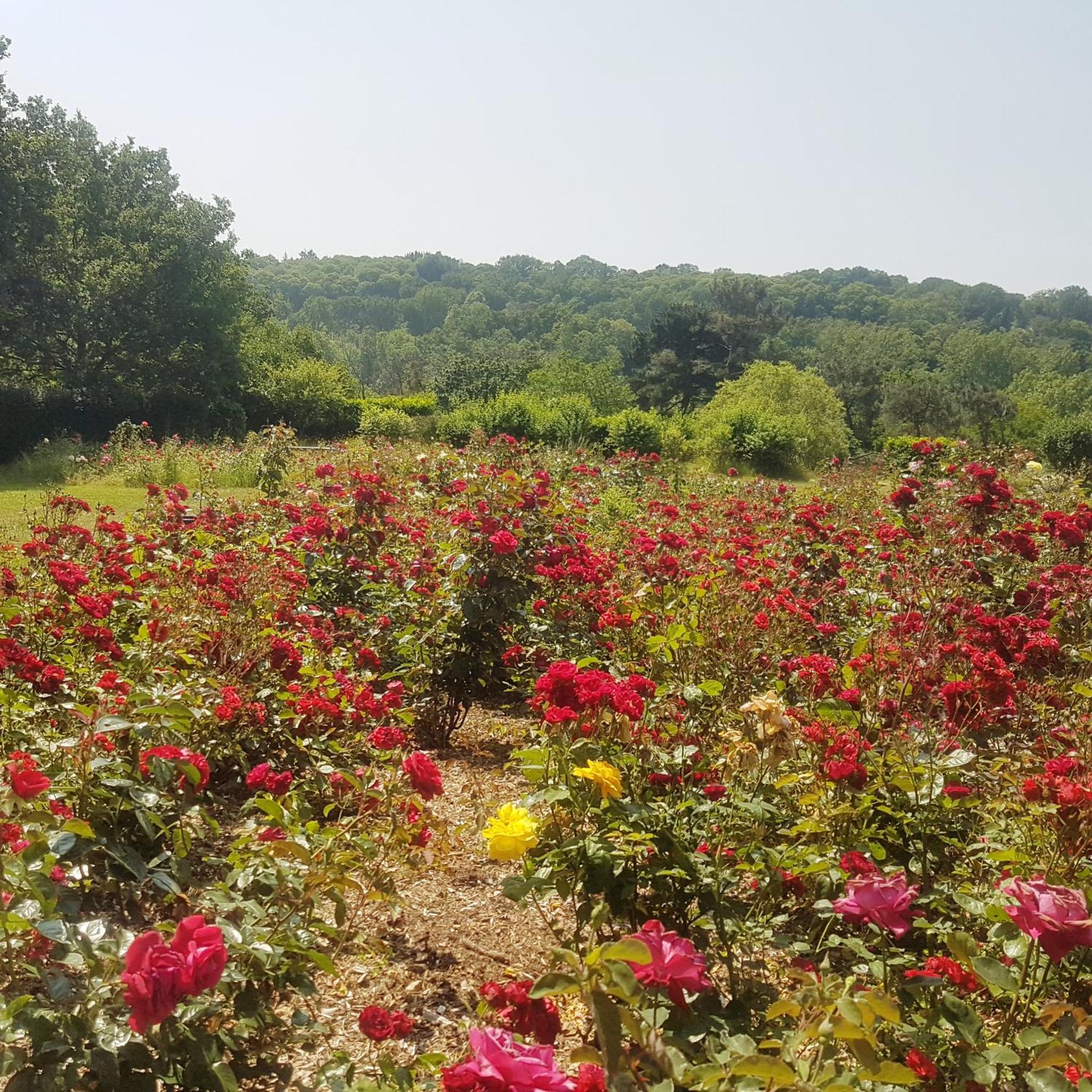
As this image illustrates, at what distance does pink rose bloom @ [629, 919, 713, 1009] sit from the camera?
1.18m

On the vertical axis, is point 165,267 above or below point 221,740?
above

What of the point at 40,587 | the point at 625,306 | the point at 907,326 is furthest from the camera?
the point at 625,306

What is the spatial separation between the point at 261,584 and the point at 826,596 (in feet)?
9.12

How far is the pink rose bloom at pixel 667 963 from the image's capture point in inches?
46.6

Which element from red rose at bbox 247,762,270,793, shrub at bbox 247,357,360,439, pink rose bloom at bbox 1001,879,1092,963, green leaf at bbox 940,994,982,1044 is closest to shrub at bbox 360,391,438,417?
shrub at bbox 247,357,360,439

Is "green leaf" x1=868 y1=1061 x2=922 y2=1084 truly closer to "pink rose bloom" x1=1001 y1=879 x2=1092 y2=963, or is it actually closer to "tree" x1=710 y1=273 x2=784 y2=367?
"pink rose bloom" x1=1001 y1=879 x2=1092 y2=963

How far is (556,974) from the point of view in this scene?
1.01 meters

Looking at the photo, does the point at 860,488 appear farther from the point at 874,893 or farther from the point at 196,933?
the point at 196,933

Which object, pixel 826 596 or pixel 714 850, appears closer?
pixel 714 850

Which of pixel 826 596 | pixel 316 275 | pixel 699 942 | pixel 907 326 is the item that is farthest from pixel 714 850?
pixel 316 275

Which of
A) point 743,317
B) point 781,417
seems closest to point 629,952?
point 781,417

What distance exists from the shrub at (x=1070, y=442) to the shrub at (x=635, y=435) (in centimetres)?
842

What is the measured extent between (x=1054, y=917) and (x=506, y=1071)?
0.85m

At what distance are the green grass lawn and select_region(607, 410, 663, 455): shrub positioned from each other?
8686 mm
